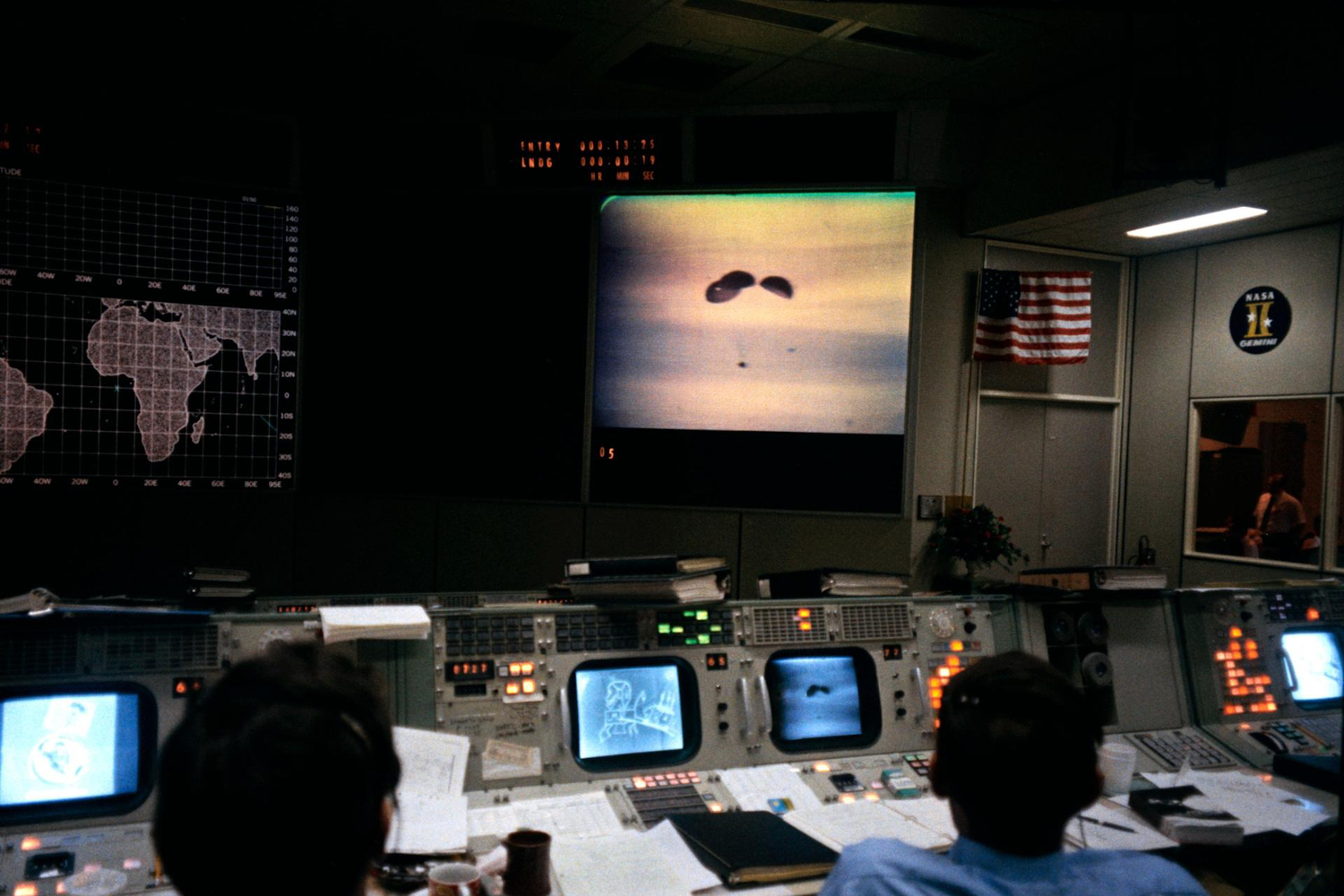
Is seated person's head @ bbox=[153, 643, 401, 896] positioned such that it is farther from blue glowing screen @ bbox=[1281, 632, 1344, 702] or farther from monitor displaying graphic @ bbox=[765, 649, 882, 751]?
blue glowing screen @ bbox=[1281, 632, 1344, 702]

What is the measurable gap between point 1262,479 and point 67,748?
5.77 metres

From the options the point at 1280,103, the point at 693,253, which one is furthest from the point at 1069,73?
the point at 693,253

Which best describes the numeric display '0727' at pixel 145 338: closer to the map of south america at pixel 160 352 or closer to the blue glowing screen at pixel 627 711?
the map of south america at pixel 160 352

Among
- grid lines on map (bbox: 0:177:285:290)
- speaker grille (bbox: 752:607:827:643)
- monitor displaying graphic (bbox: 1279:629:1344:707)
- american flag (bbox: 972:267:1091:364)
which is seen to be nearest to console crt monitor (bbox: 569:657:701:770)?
speaker grille (bbox: 752:607:827:643)

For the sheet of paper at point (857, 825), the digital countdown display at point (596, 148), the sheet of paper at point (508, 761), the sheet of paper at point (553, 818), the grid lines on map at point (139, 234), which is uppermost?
the digital countdown display at point (596, 148)

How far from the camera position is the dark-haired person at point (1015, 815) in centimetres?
111

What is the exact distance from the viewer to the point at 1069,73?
15.4 feet

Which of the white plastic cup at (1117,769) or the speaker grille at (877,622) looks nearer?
the white plastic cup at (1117,769)

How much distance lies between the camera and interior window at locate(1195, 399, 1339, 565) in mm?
5102

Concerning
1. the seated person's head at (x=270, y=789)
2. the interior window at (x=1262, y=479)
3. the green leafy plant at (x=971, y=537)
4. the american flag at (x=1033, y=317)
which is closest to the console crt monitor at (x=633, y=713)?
the seated person's head at (x=270, y=789)

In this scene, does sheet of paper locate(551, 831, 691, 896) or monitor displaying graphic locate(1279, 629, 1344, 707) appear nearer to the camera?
sheet of paper locate(551, 831, 691, 896)

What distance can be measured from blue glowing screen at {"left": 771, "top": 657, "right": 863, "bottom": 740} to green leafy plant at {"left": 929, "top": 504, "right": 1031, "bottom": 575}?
3.00 meters

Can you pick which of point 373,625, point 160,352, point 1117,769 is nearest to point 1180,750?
point 1117,769

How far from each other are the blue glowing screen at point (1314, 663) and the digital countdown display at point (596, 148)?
337 cm
